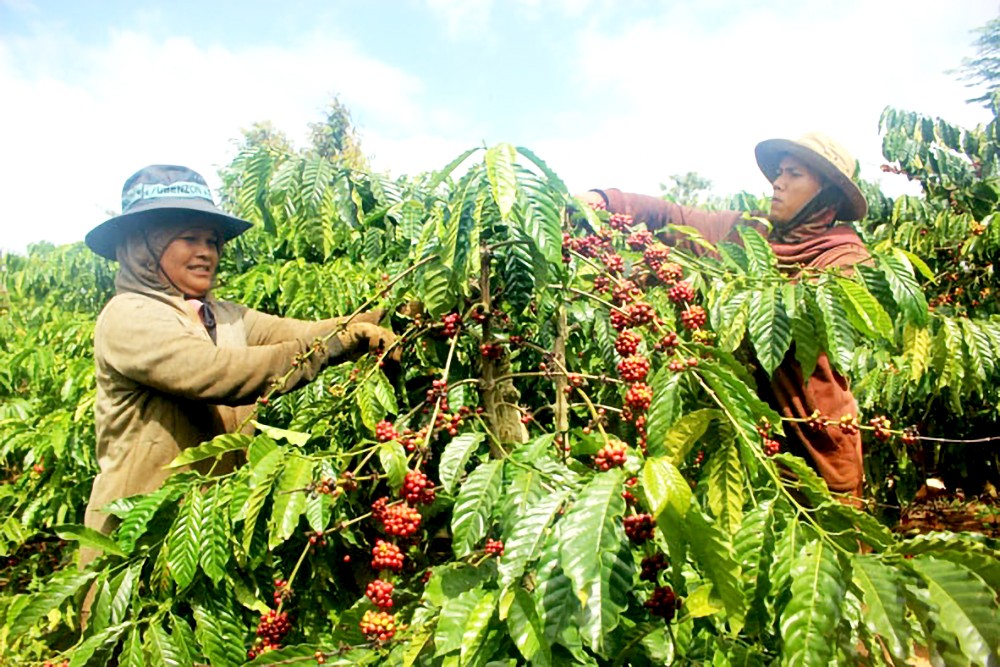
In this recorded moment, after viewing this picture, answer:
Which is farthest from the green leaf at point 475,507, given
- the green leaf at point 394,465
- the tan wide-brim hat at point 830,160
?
the tan wide-brim hat at point 830,160

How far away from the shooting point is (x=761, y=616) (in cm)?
95

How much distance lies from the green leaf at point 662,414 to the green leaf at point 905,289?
0.74 metres

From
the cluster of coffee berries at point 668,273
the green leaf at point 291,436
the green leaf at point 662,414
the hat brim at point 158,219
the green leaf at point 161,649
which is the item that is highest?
the hat brim at point 158,219

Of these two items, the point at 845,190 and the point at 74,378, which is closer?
the point at 845,190

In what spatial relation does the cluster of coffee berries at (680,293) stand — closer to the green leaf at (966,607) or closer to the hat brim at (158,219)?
the green leaf at (966,607)

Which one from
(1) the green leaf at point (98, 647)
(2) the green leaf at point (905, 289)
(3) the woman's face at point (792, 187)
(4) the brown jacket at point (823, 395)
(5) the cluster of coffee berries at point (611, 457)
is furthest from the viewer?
(3) the woman's face at point (792, 187)

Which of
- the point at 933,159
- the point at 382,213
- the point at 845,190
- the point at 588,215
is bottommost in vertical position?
the point at 588,215

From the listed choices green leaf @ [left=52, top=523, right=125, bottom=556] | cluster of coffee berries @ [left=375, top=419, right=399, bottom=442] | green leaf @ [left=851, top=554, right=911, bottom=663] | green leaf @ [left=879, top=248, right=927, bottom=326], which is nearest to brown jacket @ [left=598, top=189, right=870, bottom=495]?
green leaf @ [left=879, top=248, right=927, bottom=326]

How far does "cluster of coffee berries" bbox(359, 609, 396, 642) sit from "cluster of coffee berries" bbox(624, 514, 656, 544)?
0.39 meters

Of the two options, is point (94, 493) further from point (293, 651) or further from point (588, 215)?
point (588, 215)

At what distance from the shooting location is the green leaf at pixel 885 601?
30.2 inches

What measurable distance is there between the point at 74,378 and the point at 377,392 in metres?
2.36

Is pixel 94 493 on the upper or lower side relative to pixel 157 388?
lower

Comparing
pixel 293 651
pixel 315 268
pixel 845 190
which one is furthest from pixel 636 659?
pixel 315 268
